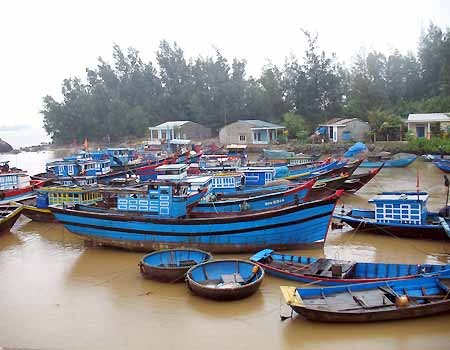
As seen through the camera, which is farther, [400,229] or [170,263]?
[400,229]

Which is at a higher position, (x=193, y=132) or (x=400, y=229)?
(x=193, y=132)

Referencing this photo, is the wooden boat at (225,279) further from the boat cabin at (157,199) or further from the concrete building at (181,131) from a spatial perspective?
the concrete building at (181,131)

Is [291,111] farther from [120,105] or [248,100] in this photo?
[120,105]

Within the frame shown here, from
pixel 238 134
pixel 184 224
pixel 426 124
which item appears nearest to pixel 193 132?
pixel 238 134

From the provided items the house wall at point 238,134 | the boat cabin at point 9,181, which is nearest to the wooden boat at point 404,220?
the boat cabin at point 9,181

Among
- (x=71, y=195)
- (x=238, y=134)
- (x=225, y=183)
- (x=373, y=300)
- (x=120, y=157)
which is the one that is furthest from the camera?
(x=238, y=134)

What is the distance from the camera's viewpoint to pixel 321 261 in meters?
13.6

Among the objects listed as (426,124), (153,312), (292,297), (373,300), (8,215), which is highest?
(426,124)

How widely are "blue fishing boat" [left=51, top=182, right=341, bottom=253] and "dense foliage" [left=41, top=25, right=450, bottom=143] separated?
100.0 ft

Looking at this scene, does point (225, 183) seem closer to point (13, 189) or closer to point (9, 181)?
point (13, 189)

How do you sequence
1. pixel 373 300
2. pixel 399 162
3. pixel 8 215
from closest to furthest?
pixel 373 300 < pixel 8 215 < pixel 399 162

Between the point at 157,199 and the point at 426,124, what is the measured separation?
103 feet

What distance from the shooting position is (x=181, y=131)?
55.5 m

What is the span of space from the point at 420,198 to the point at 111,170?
20.5 metres
